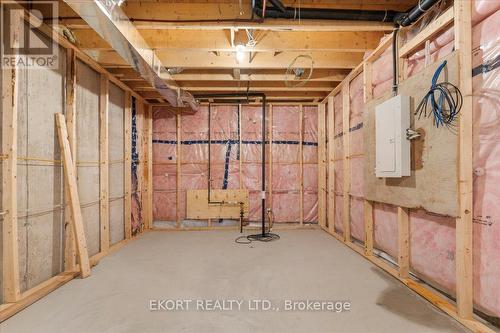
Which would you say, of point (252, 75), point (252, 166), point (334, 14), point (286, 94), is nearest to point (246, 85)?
point (252, 75)

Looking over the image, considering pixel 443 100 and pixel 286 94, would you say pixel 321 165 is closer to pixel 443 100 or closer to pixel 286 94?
pixel 286 94

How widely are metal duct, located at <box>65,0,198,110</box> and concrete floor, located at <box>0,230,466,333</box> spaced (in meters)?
2.16

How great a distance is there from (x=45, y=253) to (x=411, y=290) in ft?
11.2

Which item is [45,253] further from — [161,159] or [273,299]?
[161,159]

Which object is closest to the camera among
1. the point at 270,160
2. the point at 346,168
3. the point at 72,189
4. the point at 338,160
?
the point at 72,189

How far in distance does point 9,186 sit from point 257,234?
3298 mm

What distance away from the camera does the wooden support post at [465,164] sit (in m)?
1.82

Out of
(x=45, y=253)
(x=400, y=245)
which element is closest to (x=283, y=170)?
(x=400, y=245)

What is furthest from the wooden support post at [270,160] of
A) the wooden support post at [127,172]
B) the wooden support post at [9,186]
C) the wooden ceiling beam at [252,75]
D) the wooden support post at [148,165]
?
the wooden support post at [9,186]

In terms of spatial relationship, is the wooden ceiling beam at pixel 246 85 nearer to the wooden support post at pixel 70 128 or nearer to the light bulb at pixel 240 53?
the light bulb at pixel 240 53

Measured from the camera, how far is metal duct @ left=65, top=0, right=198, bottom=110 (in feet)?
5.92

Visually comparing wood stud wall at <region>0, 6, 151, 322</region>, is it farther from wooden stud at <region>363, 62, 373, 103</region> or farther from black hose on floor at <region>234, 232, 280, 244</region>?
wooden stud at <region>363, 62, 373, 103</region>

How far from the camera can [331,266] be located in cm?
295

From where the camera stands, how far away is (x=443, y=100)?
77.9 inches
